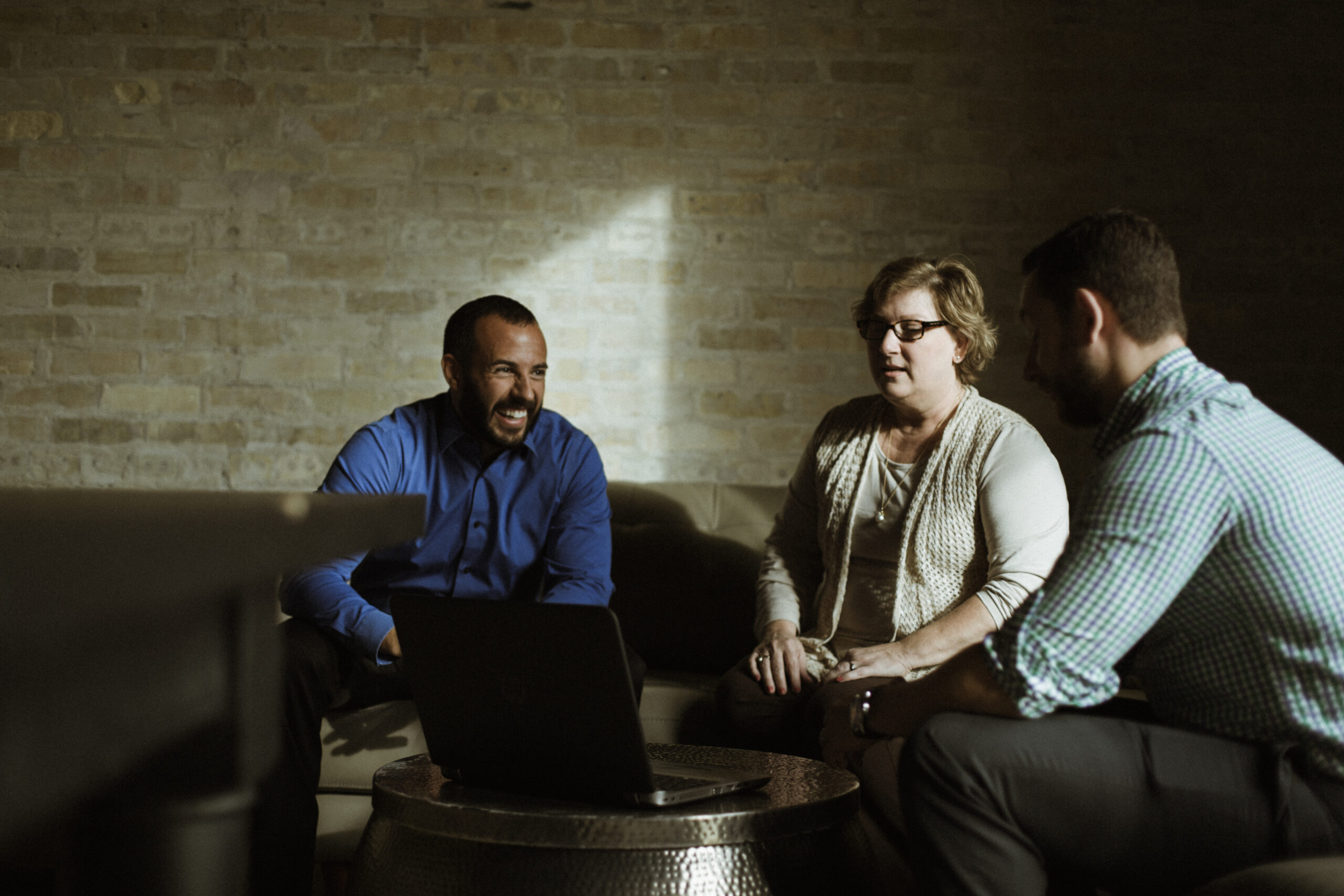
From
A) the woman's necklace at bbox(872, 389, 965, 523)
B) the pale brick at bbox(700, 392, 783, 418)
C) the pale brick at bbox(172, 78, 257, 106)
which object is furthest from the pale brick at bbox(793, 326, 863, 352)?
the pale brick at bbox(172, 78, 257, 106)

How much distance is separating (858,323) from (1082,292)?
829mm

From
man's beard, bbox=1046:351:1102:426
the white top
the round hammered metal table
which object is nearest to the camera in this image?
the round hammered metal table

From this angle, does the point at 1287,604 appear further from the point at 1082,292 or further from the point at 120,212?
the point at 120,212

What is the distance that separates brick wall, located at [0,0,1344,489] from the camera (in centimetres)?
309

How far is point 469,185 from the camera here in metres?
3.10

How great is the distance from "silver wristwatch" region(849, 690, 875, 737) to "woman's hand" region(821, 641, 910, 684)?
455mm

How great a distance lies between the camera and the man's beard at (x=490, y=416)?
234cm

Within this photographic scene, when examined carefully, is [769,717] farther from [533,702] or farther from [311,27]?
[311,27]

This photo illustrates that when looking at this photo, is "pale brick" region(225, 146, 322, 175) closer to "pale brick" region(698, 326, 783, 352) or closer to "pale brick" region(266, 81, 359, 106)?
"pale brick" region(266, 81, 359, 106)

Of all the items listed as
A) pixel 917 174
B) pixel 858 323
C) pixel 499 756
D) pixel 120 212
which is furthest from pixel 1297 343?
pixel 120 212

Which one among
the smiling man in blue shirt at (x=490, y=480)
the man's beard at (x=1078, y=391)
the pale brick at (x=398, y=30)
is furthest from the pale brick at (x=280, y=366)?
the man's beard at (x=1078, y=391)

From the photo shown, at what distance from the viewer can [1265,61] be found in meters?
3.12

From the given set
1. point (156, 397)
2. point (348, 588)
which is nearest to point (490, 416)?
point (348, 588)

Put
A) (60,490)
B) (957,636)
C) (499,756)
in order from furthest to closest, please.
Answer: (957,636) < (499,756) < (60,490)
